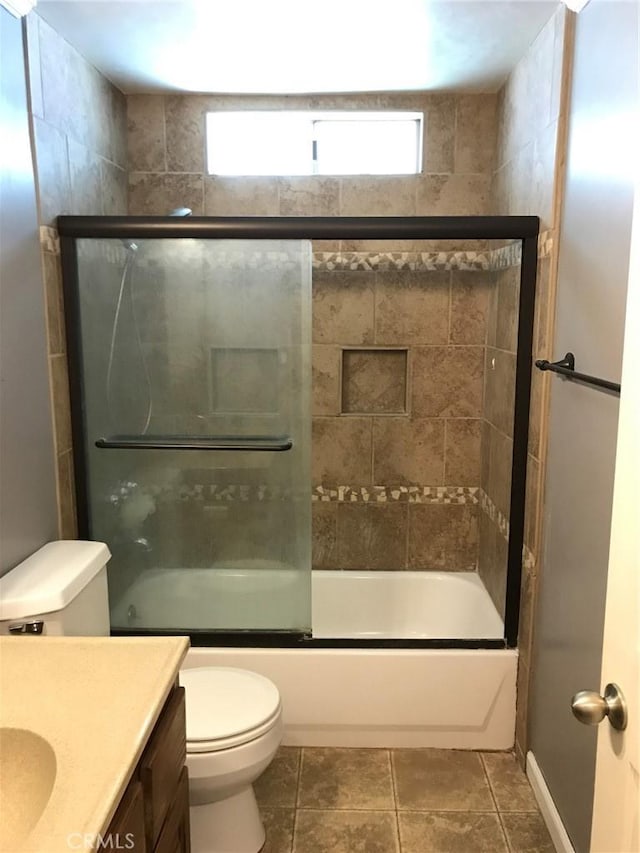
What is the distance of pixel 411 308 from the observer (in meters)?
2.93

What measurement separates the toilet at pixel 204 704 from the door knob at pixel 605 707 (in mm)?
1108

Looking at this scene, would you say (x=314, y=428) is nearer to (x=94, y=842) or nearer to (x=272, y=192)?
(x=272, y=192)

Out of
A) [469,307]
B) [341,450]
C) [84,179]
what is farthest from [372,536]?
[84,179]

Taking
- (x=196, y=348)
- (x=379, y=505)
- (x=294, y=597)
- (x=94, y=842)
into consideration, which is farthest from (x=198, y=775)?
(x=379, y=505)

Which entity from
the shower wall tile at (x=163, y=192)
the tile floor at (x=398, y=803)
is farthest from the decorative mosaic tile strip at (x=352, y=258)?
the tile floor at (x=398, y=803)

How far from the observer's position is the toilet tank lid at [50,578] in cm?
169

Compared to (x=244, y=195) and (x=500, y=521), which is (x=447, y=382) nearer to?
(x=500, y=521)

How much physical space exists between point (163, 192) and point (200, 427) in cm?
114

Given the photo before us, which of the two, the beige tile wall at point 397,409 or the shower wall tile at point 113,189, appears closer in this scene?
the shower wall tile at point 113,189

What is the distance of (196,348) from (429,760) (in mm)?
1594

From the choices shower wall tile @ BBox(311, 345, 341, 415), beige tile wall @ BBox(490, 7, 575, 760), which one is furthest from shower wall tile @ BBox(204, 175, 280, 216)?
beige tile wall @ BBox(490, 7, 575, 760)

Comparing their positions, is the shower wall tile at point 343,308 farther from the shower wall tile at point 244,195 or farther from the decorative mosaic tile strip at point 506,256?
the decorative mosaic tile strip at point 506,256

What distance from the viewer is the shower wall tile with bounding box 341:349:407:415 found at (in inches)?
118

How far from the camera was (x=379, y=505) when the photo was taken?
121 inches
